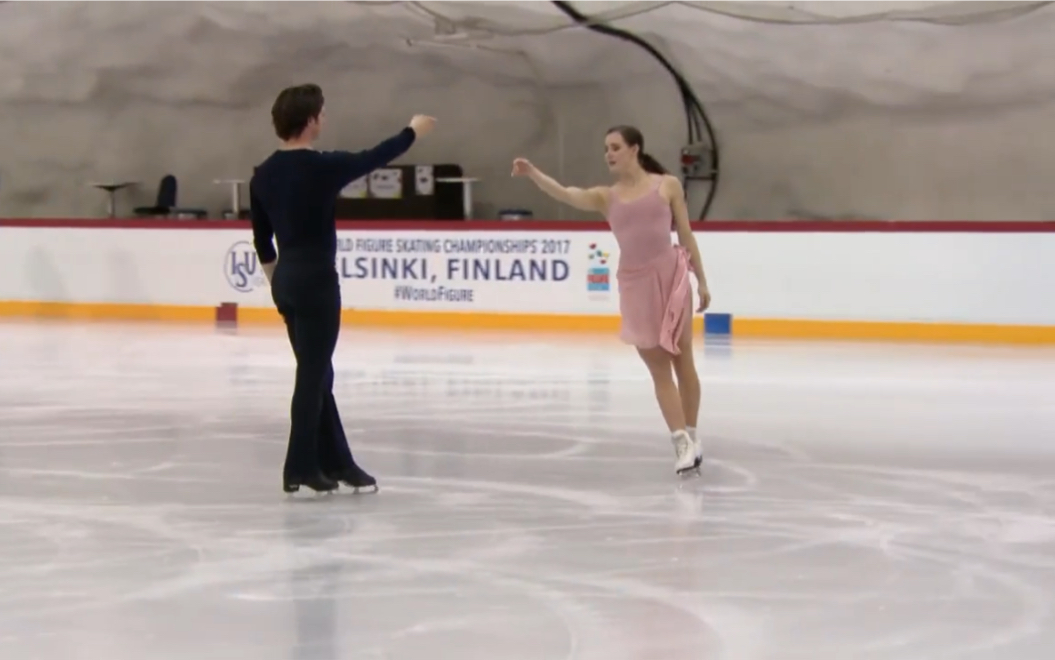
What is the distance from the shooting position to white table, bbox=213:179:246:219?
18.9 metres

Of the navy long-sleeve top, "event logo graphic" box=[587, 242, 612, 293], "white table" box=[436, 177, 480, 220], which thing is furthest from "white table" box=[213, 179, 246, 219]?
the navy long-sleeve top

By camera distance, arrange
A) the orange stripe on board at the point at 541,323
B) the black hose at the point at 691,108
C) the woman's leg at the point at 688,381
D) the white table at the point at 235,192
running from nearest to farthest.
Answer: the woman's leg at the point at 688,381 < the orange stripe on board at the point at 541,323 < the black hose at the point at 691,108 < the white table at the point at 235,192

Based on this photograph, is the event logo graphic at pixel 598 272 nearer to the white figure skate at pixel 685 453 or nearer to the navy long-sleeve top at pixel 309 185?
the white figure skate at pixel 685 453

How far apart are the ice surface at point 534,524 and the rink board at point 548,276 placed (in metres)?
3.52

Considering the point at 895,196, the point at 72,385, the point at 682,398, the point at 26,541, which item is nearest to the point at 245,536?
the point at 26,541

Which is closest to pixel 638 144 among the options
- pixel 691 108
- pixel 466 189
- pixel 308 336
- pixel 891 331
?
pixel 308 336

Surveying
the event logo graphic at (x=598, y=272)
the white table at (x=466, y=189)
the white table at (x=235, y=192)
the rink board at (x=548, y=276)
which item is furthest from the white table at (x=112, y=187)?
the event logo graphic at (x=598, y=272)

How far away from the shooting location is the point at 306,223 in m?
5.07

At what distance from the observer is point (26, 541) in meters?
4.71

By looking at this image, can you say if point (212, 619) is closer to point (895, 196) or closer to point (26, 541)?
point (26, 541)

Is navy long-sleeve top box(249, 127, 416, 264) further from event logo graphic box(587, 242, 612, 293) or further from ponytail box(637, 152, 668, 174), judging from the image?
event logo graphic box(587, 242, 612, 293)

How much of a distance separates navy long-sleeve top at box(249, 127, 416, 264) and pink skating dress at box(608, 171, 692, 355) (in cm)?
117

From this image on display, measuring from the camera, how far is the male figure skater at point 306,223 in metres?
5.04

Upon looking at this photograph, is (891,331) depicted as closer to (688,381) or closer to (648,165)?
(688,381)
